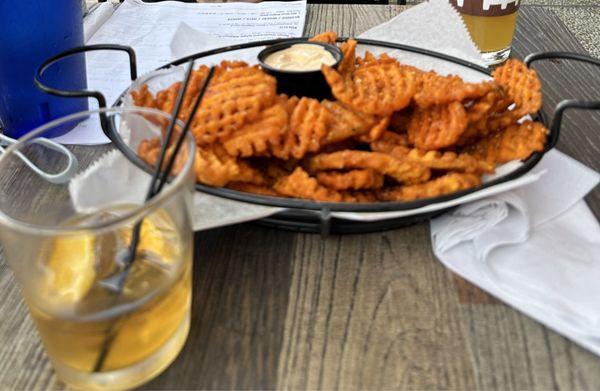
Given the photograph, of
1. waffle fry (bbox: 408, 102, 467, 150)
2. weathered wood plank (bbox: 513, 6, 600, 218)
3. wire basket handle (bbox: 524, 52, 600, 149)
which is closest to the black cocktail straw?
waffle fry (bbox: 408, 102, 467, 150)

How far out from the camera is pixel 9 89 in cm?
102

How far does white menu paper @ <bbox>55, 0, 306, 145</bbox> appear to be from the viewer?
1.29m

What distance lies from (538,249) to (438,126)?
0.70 ft

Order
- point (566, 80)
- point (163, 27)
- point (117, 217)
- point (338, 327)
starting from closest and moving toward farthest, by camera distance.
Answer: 1. point (117, 217)
2. point (338, 327)
3. point (566, 80)
4. point (163, 27)

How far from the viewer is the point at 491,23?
4.17ft

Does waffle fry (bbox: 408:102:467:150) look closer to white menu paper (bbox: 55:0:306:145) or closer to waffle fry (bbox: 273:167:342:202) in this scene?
waffle fry (bbox: 273:167:342:202)

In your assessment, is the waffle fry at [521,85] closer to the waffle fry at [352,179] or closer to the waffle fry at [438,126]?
the waffle fry at [438,126]

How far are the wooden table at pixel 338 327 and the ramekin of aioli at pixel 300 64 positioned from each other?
0.27 metres

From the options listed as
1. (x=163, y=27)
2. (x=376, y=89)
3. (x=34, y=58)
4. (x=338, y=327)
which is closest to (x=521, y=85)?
(x=376, y=89)

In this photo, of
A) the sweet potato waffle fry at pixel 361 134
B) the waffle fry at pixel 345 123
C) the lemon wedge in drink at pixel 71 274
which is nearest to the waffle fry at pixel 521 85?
the sweet potato waffle fry at pixel 361 134

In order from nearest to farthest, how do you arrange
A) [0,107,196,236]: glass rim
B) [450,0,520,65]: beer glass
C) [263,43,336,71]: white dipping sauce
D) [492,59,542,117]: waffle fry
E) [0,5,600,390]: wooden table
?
[0,107,196,236]: glass rim
[0,5,600,390]: wooden table
[492,59,542,117]: waffle fry
[263,43,336,71]: white dipping sauce
[450,0,520,65]: beer glass

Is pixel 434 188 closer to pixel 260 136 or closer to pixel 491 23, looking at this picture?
pixel 260 136

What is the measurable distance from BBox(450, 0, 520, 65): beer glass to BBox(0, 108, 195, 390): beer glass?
0.90 meters

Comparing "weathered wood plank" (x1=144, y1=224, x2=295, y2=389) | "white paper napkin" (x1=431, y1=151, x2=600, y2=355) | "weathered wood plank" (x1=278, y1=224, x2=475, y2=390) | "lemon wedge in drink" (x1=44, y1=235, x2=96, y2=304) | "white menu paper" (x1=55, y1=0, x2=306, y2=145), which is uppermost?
"lemon wedge in drink" (x1=44, y1=235, x2=96, y2=304)
